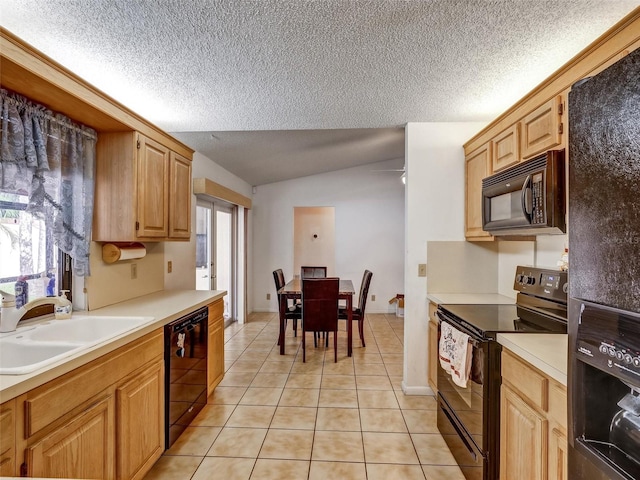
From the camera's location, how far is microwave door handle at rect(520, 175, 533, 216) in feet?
5.54

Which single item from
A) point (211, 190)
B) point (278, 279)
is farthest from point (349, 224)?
point (211, 190)

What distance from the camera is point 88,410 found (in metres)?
1.30

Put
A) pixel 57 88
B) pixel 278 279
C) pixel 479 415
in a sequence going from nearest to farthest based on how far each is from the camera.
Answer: pixel 57 88, pixel 479 415, pixel 278 279

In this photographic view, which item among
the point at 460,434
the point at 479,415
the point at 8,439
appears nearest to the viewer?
the point at 8,439

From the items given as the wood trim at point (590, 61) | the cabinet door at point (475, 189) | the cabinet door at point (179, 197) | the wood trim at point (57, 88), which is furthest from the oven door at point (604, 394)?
the cabinet door at point (179, 197)

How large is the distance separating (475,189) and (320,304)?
6.30 feet

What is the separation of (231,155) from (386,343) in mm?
3079

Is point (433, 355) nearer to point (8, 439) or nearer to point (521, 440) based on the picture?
point (521, 440)

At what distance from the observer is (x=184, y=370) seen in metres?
2.09

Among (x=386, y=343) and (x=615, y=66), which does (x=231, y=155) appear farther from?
(x=615, y=66)

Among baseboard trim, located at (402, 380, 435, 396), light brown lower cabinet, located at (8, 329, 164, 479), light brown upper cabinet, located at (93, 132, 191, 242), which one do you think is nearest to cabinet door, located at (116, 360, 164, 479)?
A: light brown lower cabinet, located at (8, 329, 164, 479)

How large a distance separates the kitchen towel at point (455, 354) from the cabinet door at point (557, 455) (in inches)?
21.6

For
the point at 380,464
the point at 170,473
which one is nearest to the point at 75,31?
the point at 170,473

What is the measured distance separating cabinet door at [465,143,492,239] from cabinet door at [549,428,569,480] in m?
1.49
